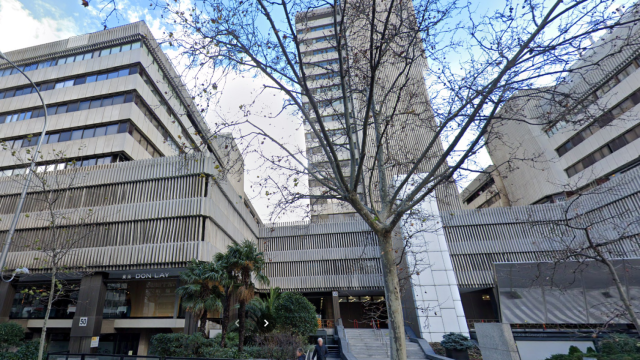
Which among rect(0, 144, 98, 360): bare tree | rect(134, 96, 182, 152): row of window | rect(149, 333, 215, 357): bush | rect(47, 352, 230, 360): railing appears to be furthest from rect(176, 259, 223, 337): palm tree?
rect(134, 96, 182, 152): row of window

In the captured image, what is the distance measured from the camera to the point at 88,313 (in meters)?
18.2

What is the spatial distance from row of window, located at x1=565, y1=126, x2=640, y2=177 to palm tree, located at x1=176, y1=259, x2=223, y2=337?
116 ft

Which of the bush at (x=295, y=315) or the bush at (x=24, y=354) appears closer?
the bush at (x=24, y=354)

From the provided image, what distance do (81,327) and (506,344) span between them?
21541 millimetres

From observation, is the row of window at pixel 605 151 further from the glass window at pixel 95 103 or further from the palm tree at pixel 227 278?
the glass window at pixel 95 103

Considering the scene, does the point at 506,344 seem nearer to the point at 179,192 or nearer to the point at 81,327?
the point at 179,192

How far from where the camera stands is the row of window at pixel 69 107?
24.6 meters

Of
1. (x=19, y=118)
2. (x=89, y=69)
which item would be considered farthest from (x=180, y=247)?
(x=19, y=118)

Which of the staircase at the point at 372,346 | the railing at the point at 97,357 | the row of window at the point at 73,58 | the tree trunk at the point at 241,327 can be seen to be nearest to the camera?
the railing at the point at 97,357

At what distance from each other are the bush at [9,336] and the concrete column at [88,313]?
8.59 feet

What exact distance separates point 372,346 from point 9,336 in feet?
66.9

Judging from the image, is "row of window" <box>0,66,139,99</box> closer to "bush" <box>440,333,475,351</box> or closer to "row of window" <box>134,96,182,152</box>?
"row of window" <box>134,96,182,152</box>

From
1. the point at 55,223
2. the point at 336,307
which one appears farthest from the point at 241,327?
the point at 55,223

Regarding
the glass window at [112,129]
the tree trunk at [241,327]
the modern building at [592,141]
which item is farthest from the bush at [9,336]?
the modern building at [592,141]
